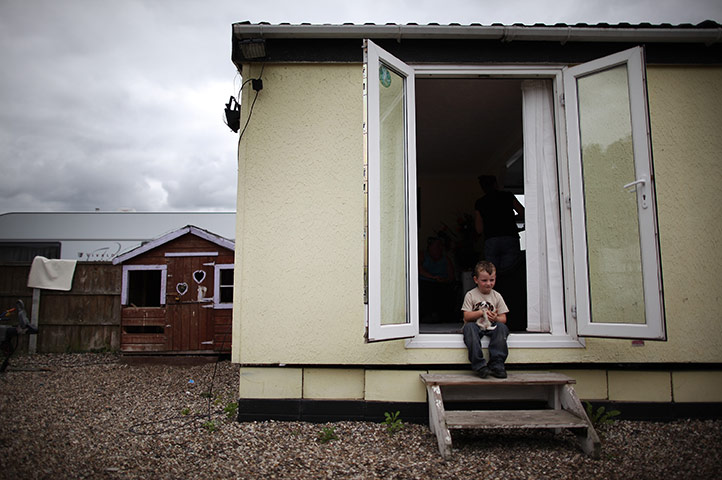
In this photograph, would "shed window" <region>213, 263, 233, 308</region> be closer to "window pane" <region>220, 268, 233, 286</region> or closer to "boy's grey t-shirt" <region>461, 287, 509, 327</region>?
"window pane" <region>220, 268, 233, 286</region>

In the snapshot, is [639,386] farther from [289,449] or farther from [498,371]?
[289,449]

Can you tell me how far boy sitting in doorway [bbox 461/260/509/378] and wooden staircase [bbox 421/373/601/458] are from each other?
0.09 meters

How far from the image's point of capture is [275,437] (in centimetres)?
253

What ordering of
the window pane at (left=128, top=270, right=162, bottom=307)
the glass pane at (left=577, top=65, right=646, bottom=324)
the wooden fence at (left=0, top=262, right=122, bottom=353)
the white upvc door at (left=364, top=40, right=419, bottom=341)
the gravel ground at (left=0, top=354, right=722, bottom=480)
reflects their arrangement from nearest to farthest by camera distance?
1. the gravel ground at (left=0, top=354, right=722, bottom=480)
2. the white upvc door at (left=364, top=40, right=419, bottom=341)
3. the glass pane at (left=577, top=65, right=646, bottom=324)
4. the window pane at (left=128, top=270, right=162, bottom=307)
5. the wooden fence at (left=0, top=262, right=122, bottom=353)

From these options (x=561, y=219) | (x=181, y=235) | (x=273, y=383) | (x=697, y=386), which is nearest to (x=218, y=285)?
(x=181, y=235)

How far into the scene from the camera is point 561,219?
294 cm

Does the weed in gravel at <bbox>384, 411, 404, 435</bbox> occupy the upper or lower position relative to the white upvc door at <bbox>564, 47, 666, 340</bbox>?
lower

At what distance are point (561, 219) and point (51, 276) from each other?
7.22 m

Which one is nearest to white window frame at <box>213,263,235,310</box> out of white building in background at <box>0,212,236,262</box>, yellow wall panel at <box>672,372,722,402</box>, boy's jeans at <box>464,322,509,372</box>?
boy's jeans at <box>464,322,509,372</box>

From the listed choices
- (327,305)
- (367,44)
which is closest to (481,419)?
(327,305)

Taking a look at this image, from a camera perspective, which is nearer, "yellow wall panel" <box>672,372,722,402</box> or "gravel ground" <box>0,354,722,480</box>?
"gravel ground" <box>0,354,722,480</box>

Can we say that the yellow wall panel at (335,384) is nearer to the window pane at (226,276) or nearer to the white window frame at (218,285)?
the white window frame at (218,285)

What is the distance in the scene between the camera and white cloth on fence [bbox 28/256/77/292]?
20.4 ft

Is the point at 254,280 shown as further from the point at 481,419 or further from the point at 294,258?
the point at 481,419
